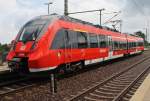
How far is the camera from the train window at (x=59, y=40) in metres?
15.1

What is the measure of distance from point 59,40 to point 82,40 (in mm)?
3672

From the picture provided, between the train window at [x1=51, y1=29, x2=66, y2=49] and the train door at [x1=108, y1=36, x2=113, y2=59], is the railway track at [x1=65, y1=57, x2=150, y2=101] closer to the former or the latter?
the train window at [x1=51, y1=29, x2=66, y2=49]

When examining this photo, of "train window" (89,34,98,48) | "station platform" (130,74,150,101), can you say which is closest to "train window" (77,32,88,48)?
"train window" (89,34,98,48)

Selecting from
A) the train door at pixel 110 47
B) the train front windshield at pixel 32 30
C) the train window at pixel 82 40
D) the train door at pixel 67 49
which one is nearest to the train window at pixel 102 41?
the train door at pixel 110 47

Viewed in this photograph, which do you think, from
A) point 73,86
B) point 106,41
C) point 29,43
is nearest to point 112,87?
point 73,86

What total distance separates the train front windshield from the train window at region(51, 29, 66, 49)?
0.76m

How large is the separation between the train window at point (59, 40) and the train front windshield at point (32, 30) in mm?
759

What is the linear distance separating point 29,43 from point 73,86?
2728 mm

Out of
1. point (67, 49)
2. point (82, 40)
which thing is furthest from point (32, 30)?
point (82, 40)

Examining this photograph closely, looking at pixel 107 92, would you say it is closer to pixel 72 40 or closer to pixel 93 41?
pixel 72 40

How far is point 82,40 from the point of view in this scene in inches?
750

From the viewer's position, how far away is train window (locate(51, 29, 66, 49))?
49.6 ft

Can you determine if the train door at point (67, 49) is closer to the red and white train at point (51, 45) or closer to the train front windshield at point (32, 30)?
the red and white train at point (51, 45)

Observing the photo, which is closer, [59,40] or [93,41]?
[59,40]
